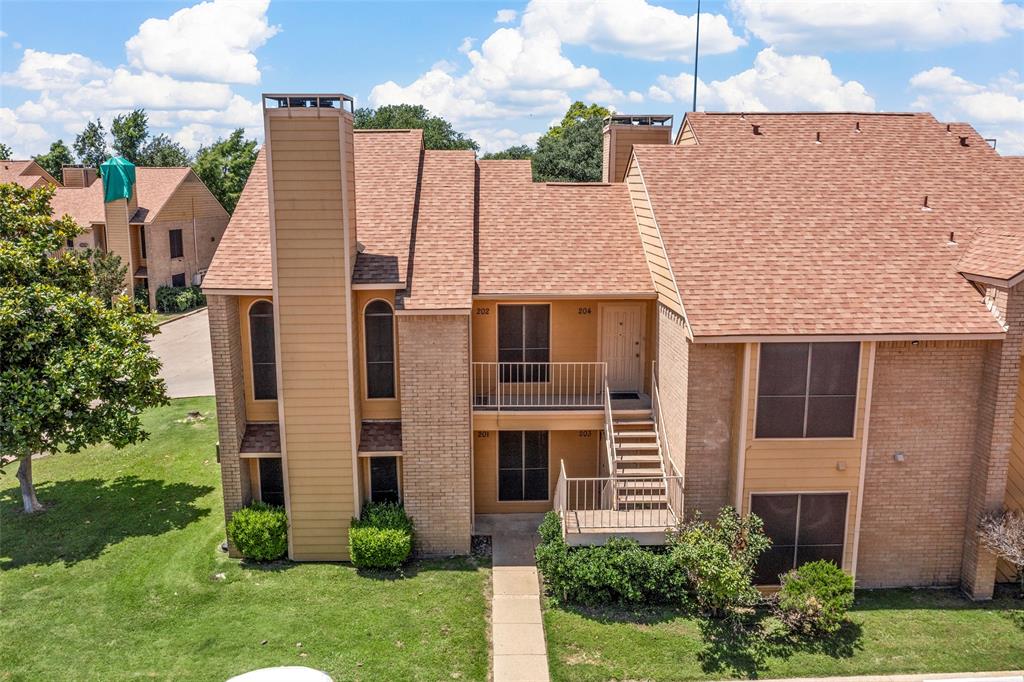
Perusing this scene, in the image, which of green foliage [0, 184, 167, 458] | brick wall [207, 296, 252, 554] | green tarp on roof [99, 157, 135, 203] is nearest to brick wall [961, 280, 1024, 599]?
brick wall [207, 296, 252, 554]

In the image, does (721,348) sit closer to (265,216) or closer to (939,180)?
(939,180)

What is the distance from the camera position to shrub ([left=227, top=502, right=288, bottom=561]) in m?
14.6

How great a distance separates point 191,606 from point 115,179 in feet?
103

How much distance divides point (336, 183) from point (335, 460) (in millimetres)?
5208

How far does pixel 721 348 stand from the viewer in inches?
539

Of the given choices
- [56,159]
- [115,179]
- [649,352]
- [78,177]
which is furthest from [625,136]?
[56,159]

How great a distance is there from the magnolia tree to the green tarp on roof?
128 ft

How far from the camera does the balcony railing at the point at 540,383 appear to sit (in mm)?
16625

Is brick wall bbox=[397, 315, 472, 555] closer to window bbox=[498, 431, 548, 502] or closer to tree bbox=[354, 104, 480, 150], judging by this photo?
window bbox=[498, 431, 548, 502]

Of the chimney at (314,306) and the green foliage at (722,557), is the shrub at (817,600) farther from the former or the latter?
the chimney at (314,306)

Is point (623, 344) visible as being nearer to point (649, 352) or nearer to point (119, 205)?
point (649, 352)

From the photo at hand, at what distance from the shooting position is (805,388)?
13.5 metres

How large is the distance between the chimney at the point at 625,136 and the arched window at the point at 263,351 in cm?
1068

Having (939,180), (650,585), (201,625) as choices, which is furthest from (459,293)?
(939,180)
